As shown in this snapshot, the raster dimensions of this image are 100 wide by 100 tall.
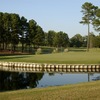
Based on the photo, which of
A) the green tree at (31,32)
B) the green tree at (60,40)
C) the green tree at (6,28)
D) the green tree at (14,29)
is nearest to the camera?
the green tree at (6,28)

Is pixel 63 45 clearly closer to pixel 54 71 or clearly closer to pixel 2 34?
pixel 2 34

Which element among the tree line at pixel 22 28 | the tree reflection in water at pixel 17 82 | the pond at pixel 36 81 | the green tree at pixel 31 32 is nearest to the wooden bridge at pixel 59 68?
the pond at pixel 36 81

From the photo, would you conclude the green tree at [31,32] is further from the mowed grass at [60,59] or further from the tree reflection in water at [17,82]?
the tree reflection in water at [17,82]

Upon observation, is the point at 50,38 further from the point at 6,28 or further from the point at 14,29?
the point at 6,28

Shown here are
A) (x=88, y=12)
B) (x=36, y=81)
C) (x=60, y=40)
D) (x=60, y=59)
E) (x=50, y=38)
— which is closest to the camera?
(x=36, y=81)

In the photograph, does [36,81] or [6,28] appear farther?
[6,28]

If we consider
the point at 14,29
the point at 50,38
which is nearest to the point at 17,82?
the point at 14,29

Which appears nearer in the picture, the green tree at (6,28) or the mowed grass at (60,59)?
the mowed grass at (60,59)

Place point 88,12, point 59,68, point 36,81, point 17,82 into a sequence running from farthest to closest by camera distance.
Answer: point 88,12
point 59,68
point 36,81
point 17,82

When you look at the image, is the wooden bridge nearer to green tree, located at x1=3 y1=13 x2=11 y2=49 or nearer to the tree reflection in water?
the tree reflection in water

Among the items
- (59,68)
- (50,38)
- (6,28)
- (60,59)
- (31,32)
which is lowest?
(59,68)

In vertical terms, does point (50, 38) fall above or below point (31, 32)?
below

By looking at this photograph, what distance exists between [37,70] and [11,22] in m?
56.0

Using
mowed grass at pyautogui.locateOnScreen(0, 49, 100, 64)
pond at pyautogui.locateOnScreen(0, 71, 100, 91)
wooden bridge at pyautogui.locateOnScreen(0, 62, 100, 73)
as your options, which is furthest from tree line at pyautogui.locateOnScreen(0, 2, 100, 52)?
pond at pyautogui.locateOnScreen(0, 71, 100, 91)
